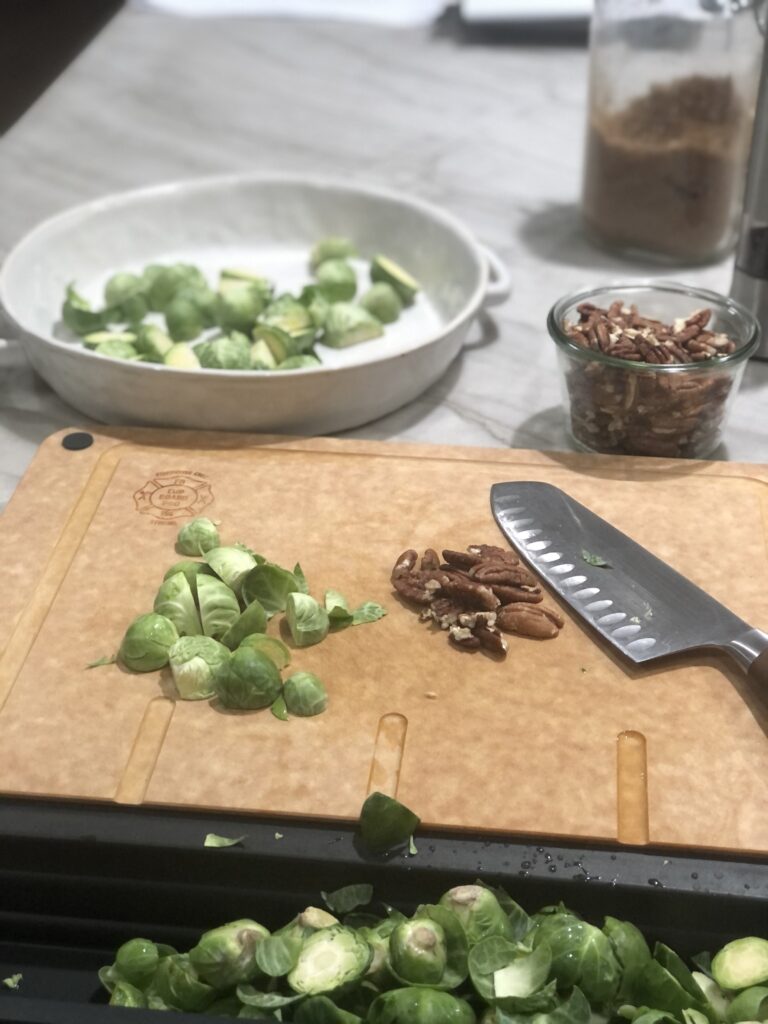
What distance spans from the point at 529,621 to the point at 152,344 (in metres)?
0.79

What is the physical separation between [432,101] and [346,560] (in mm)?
1892

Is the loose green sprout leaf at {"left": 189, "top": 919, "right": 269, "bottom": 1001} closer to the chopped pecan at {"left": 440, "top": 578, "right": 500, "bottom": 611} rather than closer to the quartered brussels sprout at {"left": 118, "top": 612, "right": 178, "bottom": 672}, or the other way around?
the quartered brussels sprout at {"left": 118, "top": 612, "right": 178, "bottom": 672}

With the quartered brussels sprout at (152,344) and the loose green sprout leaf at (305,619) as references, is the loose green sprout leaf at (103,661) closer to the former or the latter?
the loose green sprout leaf at (305,619)

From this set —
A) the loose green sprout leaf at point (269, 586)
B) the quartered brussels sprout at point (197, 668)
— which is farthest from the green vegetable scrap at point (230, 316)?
the quartered brussels sprout at point (197, 668)

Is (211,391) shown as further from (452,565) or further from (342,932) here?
(342,932)

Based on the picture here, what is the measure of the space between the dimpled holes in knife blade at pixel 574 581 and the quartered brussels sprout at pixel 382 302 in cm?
55

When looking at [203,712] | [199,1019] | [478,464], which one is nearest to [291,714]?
[203,712]

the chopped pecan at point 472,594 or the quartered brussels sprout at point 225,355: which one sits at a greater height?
the quartered brussels sprout at point 225,355

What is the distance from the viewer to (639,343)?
147 centimetres

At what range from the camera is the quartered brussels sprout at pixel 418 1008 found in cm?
88

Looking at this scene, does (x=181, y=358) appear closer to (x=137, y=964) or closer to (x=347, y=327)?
(x=347, y=327)

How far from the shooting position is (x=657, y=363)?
56.8 inches

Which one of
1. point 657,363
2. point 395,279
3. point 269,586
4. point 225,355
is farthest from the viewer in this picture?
point 395,279

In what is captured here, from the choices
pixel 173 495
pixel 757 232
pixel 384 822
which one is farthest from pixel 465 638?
pixel 757 232
